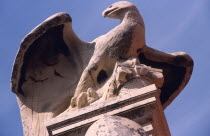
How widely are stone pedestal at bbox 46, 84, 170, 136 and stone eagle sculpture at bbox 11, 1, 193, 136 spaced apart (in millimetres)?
825

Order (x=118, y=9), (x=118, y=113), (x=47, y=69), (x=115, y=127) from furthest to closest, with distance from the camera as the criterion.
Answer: (x=118, y=9), (x=47, y=69), (x=118, y=113), (x=115, y=127)

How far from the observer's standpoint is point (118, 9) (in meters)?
7.62

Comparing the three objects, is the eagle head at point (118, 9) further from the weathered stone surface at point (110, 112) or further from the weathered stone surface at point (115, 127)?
the weathered stone surface at point (115, 127)

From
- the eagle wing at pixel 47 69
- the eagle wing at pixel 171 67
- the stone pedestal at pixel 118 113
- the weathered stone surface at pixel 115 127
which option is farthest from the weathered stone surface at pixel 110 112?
the eagle wing at pixel 171 67

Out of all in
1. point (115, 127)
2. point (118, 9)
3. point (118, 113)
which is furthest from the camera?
point (118, 9)

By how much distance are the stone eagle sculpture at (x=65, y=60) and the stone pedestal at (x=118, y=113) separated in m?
0.82

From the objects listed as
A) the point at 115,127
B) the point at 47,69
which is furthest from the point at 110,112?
the point at 47,69

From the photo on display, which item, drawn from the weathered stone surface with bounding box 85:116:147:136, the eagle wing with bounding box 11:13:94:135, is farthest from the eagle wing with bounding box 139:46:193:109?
the weathered stone surface with bounding box 85:116:147:136

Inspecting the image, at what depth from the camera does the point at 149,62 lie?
781cm

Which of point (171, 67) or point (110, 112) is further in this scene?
point (171, 67)

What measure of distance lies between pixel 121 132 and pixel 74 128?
753 millimetres

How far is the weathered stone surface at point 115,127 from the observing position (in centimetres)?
516

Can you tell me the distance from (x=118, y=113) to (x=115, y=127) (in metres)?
0.46

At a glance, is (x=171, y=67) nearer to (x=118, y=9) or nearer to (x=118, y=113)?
(x=118, y=9)
